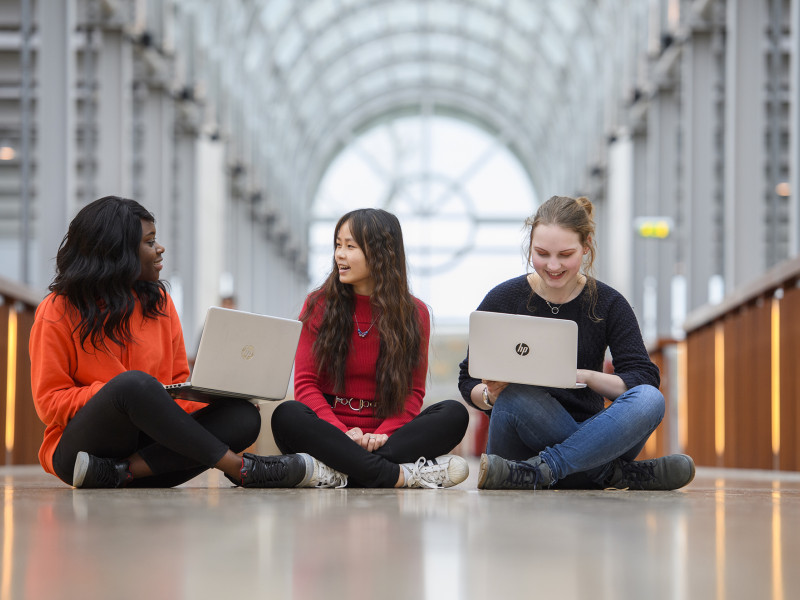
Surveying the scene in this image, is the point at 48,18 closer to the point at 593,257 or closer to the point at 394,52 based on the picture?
the point at 593,257

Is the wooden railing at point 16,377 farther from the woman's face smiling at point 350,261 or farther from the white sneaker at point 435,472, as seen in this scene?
the white sneaker at point 435,472

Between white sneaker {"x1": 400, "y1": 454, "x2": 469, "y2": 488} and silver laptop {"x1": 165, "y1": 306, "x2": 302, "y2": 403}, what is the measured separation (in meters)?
0.54

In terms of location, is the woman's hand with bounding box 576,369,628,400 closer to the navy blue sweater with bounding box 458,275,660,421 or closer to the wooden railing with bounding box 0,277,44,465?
the navy blue sweater with bounding box 458,275,660,421

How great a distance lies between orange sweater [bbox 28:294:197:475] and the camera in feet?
11.9

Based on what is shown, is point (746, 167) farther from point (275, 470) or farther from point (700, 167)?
point (275, 470)

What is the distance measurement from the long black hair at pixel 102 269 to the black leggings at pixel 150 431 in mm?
268

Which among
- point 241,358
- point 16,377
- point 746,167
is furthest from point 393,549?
point 746,167

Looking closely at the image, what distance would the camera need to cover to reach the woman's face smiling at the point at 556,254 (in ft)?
12.6

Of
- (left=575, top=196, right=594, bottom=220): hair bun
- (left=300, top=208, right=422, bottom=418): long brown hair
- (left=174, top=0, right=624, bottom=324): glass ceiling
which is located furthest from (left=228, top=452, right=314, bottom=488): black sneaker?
(left=174, top=0, right=624, bottom=324): glass ceiling

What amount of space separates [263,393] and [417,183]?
30.7m

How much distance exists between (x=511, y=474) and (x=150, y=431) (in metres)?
1.19

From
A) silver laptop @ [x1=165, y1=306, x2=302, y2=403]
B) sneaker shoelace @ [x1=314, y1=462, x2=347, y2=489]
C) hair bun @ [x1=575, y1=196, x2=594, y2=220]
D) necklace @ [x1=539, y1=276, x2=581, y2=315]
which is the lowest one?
sneaker shoelace @ [x1=314, y1=462, x2=347, y2=489]

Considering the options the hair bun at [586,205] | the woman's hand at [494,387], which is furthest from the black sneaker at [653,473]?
the hair bun at [586,205]

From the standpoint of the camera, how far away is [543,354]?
362 cm
